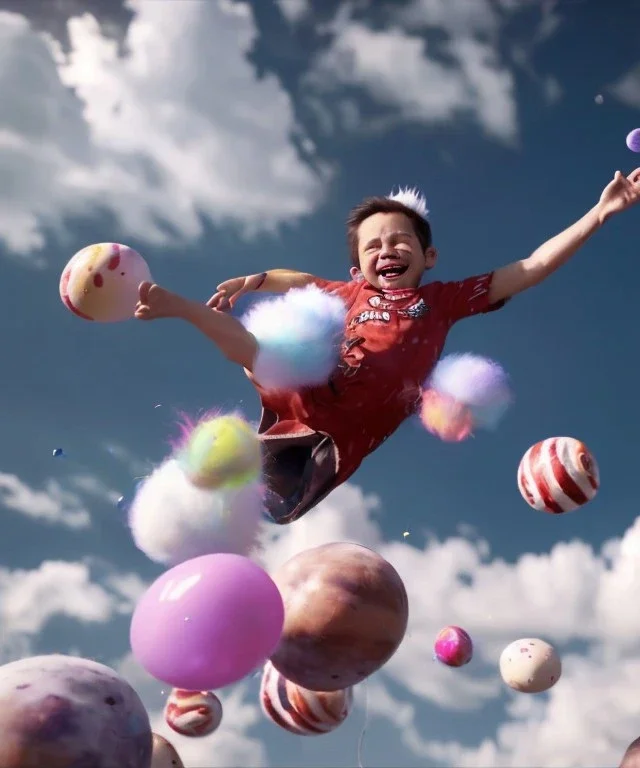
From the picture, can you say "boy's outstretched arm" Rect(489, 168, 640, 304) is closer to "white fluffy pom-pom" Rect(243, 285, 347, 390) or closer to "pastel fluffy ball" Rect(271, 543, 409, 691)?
"white fluffy pom-pom" Rect(243, 285, 347, 390)

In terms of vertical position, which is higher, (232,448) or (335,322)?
(335,322)

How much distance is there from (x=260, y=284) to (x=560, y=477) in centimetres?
239

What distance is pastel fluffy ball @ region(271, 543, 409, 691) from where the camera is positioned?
4.00 metres

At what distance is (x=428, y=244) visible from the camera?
5.60 m

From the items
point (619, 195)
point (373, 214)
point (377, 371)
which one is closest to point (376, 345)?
point (377, 371)

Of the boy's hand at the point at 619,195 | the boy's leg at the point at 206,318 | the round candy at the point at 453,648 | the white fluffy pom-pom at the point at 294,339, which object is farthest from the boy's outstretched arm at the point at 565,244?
the round candy at the point at 453,648

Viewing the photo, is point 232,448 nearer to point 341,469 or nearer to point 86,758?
point 341,469

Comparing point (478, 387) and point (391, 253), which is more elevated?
point (391, 253)

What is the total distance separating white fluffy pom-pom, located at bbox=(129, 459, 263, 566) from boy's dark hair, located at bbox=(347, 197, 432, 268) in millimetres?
1931

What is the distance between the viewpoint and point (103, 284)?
4723 millimetres

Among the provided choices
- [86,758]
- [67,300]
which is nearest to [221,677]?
[86,758]

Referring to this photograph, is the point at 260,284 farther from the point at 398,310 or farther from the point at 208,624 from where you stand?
the point at 208,624

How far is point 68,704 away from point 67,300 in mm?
2362

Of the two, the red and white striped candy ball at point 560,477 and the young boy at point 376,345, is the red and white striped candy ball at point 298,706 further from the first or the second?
the red and white striped candy ball at point 560,477
